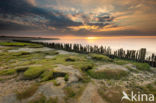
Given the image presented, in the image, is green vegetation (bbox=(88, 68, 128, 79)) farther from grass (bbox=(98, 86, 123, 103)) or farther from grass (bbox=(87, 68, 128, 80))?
grass (bbox=(98, 86, 123, 103))

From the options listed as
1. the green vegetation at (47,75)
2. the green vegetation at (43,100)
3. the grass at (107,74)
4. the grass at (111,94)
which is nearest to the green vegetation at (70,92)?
the green vegetation at (43,100)

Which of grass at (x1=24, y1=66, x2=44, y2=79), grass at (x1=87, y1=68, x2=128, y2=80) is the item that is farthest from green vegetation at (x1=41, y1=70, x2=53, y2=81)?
grass at (x1=87, y1=68, x2=128, y2=80)

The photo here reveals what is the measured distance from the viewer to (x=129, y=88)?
579cm

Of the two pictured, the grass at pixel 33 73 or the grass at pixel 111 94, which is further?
the grass at pixel 33 73

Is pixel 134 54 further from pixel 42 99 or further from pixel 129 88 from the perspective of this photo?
pixel 42 99

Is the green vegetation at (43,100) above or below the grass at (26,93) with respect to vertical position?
below

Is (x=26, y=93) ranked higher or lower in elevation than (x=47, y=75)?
lower

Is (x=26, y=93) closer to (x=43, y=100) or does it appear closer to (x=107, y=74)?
(x=43, y=100)

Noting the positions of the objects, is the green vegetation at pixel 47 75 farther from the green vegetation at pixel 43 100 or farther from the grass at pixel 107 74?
the grass at pixel 107 74

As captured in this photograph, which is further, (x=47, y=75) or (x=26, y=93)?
(x=47, y=75)

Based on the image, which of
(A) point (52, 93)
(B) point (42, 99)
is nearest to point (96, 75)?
(A) point (52, 93)

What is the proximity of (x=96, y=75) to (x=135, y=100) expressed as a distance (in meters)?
3.31

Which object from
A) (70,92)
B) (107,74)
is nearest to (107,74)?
(107,74)

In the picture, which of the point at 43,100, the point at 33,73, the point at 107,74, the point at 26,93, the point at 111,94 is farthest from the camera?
the point at 107,74
